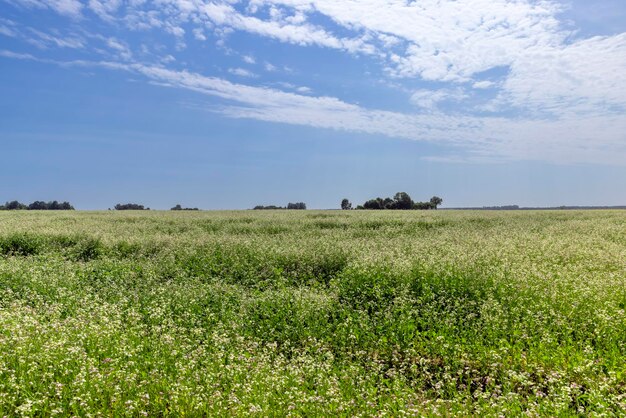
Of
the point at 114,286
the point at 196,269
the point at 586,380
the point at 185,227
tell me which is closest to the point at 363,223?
the point at 185,227

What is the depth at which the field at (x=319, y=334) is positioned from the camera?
242 inches

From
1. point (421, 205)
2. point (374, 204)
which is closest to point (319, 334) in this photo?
point (374, 204)

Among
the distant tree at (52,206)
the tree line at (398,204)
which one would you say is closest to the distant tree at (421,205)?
the tree line at (398,204)

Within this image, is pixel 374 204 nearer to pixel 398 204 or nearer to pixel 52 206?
pixel 398 204

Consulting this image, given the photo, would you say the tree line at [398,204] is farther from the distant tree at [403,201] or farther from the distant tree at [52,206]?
the distant tree at [52,206]

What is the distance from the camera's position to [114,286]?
12.9 metres

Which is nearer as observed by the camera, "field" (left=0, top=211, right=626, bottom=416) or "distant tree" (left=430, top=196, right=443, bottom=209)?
"field" (left=0, top=211, right=626, bottom=416)

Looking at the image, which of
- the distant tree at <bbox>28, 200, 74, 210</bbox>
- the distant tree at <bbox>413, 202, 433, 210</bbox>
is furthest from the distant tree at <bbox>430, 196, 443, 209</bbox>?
the distant tree at <bbox>28, 200, 74, 210</bbox>

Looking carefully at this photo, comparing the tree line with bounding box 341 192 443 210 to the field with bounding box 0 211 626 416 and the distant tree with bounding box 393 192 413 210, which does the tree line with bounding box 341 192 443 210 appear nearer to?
the distant tree with bounding box 393 192 413 210

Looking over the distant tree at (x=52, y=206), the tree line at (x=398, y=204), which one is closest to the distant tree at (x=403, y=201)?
the tree line at (x=398, y=204)

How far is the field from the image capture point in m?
6.16

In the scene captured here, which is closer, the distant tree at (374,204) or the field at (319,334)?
the field at (319,334)

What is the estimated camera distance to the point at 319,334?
9.23 m

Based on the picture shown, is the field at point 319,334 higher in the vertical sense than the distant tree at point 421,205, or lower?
lower
